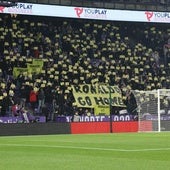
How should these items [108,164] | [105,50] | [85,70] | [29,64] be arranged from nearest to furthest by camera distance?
1. [108,164]
2. [29,64]
3. [85,70]
4. [105,50]

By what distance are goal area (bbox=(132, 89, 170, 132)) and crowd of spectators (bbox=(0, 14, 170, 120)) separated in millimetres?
3404

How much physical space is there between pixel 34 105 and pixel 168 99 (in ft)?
28.2

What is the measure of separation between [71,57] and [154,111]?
33.5ft

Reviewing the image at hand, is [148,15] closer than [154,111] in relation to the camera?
No

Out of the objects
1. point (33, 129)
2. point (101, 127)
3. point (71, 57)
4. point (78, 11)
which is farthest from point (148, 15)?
point (33, 129)

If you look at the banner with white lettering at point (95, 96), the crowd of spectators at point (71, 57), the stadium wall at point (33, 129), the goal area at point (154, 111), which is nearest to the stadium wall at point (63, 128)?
the stadium wall at point (33, 129)

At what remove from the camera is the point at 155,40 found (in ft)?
155

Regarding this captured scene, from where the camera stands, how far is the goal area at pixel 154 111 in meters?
Answer: 33.2

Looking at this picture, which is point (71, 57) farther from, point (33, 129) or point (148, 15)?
point (33, 129)

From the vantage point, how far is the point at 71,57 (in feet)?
136

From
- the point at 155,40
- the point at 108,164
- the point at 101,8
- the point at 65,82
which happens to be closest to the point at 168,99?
the point at 65,82

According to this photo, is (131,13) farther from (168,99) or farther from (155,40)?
(168,99)

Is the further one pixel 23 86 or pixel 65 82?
pixel 65 82

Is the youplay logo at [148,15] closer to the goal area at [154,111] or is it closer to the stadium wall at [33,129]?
the goal area at [154,111]
